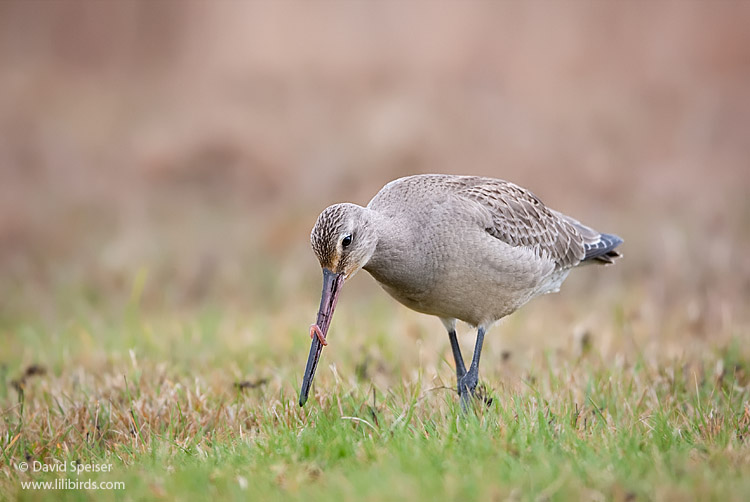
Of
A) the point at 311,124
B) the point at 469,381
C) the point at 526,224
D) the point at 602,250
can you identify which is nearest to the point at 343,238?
the point at 469,381

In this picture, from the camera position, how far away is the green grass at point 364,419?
3.45 meters

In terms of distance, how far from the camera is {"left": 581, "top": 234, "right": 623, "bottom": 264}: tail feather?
20.7 ft

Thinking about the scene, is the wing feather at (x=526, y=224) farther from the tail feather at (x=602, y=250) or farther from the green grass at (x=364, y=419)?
the green grass at (x=364, y=419)

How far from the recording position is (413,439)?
156 inches

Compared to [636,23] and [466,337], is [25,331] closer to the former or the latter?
[466,337]

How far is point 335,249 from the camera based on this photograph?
4.65 meters

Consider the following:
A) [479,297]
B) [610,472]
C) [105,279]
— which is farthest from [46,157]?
[610,472]

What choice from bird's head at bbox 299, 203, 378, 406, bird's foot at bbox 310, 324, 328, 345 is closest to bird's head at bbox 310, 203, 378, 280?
bird's head at bbox 299, 203, 378, 406

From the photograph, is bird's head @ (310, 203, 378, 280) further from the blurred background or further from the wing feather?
the blurred background

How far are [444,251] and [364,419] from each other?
1.10 metres

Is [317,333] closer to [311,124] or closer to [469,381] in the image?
[469,381]

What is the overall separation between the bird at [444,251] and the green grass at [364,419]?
430 millimetres

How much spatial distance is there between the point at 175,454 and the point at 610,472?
2009mm

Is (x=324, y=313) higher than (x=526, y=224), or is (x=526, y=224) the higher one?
(x=526, y=224)
